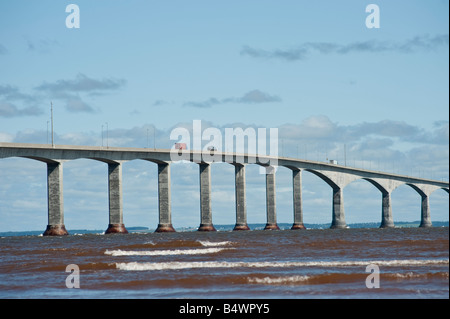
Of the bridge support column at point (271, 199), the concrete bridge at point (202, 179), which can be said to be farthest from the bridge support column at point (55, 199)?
the bridge support column at point (271, 199)

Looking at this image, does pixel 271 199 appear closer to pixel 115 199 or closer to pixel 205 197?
pixel 205 197

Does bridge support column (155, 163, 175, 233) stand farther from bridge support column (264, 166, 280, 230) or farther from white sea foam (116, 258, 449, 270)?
white sea foam (116, 258, 449, 270)

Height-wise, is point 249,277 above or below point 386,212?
above

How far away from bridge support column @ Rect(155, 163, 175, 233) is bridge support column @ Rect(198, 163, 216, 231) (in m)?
6.00

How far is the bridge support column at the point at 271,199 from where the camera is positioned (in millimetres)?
110625

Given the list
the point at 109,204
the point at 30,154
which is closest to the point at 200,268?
the point at 30,154

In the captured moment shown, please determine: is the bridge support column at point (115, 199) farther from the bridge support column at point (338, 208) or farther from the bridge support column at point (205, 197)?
the bridge support column at point (338, 208)

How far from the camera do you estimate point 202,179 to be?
100125 millimetres

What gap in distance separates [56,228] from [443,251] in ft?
178

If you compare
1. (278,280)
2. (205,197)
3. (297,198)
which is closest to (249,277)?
(278,280)

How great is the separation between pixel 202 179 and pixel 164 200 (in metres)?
7.19
